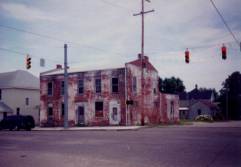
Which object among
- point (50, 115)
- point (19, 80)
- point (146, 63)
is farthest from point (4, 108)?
point (146, 63)

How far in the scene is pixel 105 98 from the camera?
A: 36.8 meters

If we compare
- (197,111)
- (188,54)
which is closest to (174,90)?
(197,111)

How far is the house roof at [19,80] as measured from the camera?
4900cm

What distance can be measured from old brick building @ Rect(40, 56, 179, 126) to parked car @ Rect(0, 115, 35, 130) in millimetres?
6511

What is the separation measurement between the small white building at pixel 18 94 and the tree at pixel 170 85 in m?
44.9

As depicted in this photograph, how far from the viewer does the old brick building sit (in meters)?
35.9

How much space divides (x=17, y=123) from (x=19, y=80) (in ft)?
61.1

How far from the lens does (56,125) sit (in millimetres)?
40469

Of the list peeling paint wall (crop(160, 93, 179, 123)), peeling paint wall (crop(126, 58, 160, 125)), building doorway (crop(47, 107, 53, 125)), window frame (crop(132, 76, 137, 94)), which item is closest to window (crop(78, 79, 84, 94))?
building doorway (crop(47, 107, 53, 125))

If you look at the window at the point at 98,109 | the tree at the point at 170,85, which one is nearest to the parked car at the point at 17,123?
the window at the point at 98,109

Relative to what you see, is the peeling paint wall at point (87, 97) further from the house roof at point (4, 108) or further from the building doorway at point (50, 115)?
the house roof at point (4, 108)

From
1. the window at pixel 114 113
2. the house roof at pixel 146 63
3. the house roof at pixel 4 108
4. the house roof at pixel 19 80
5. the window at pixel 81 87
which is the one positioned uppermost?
the house roof at pixel 146 63

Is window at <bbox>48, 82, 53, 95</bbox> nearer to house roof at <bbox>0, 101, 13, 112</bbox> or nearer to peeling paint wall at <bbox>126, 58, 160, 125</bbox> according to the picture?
house roof at <bbox>0, 101, 13, 112</bbox>

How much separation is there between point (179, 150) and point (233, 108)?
65.4 m
